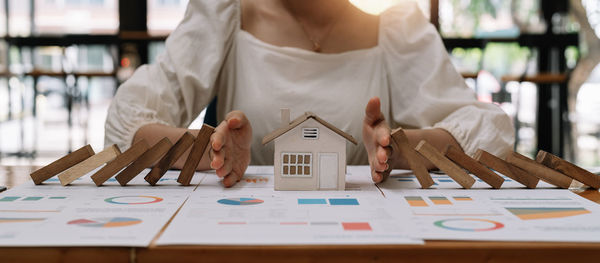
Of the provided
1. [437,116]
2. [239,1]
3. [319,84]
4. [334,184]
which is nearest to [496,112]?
[437,116]

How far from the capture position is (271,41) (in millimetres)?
1429

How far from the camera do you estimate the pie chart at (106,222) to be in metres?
0.56

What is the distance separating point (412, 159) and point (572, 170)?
28 cm

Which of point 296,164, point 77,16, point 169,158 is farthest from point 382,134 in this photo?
point 77,16

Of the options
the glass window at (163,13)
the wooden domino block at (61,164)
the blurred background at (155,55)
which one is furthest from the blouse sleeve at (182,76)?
the glass window at (163,13)

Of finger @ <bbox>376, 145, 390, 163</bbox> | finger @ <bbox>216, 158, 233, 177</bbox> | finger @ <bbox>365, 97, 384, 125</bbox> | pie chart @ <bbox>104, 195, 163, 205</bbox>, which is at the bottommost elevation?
pie chart @ <bbox>104, 195, 163, 205</bbox>

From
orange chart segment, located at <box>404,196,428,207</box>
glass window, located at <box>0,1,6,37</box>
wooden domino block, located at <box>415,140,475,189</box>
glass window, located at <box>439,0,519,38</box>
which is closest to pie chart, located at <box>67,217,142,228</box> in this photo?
orange chart segment, located at <box>404,196,428,207</box>

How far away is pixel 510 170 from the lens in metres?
0.85

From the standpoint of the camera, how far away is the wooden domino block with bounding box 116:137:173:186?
0.83 m

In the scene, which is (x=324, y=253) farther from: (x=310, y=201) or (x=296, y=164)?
(x=296, y=164)

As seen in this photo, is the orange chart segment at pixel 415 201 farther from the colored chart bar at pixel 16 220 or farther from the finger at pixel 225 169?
the colored chart bar at pixel 16 220

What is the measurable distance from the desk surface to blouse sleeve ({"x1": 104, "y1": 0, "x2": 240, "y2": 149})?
0.70 meters

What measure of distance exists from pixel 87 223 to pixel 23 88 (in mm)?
5216

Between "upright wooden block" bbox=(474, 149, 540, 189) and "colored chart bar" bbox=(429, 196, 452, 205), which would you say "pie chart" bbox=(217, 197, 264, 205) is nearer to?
"colored chart bar" bbox=(429, 196, 452, 205)
